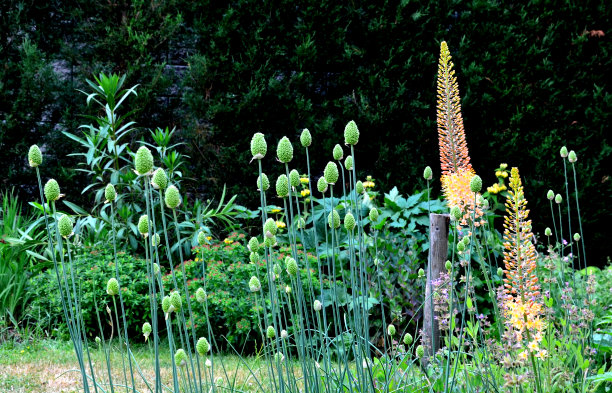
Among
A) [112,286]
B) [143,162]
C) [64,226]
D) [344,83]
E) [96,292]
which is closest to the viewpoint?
[143,162]

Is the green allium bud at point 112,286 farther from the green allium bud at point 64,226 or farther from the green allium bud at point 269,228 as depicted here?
the green allium bud at point 269,228

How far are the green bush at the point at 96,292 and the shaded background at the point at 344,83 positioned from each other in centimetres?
133

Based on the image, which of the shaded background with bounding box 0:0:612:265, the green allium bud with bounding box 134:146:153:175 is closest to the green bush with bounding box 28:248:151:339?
the shaded background with bounding box 0:0:612:265

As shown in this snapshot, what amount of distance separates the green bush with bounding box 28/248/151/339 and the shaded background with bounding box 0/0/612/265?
133 centimetres

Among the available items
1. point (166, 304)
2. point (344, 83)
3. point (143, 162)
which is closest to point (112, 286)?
point (166, 304)

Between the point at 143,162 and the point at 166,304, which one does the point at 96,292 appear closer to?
the point at 166,304

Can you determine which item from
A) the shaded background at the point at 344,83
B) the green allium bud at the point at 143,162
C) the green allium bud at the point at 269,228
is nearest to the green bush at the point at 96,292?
the shaded background at the point at 344,83

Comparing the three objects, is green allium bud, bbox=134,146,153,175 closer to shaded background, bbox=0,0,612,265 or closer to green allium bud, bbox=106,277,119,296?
green allium bud, bbox=106,277,119,296

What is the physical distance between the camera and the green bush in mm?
3994

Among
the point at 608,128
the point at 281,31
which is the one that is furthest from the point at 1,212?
the point at 608,128

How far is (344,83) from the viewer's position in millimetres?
5535

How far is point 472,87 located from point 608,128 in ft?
4.13

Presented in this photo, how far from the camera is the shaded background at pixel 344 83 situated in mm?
5215

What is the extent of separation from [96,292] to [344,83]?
2.96 meters
